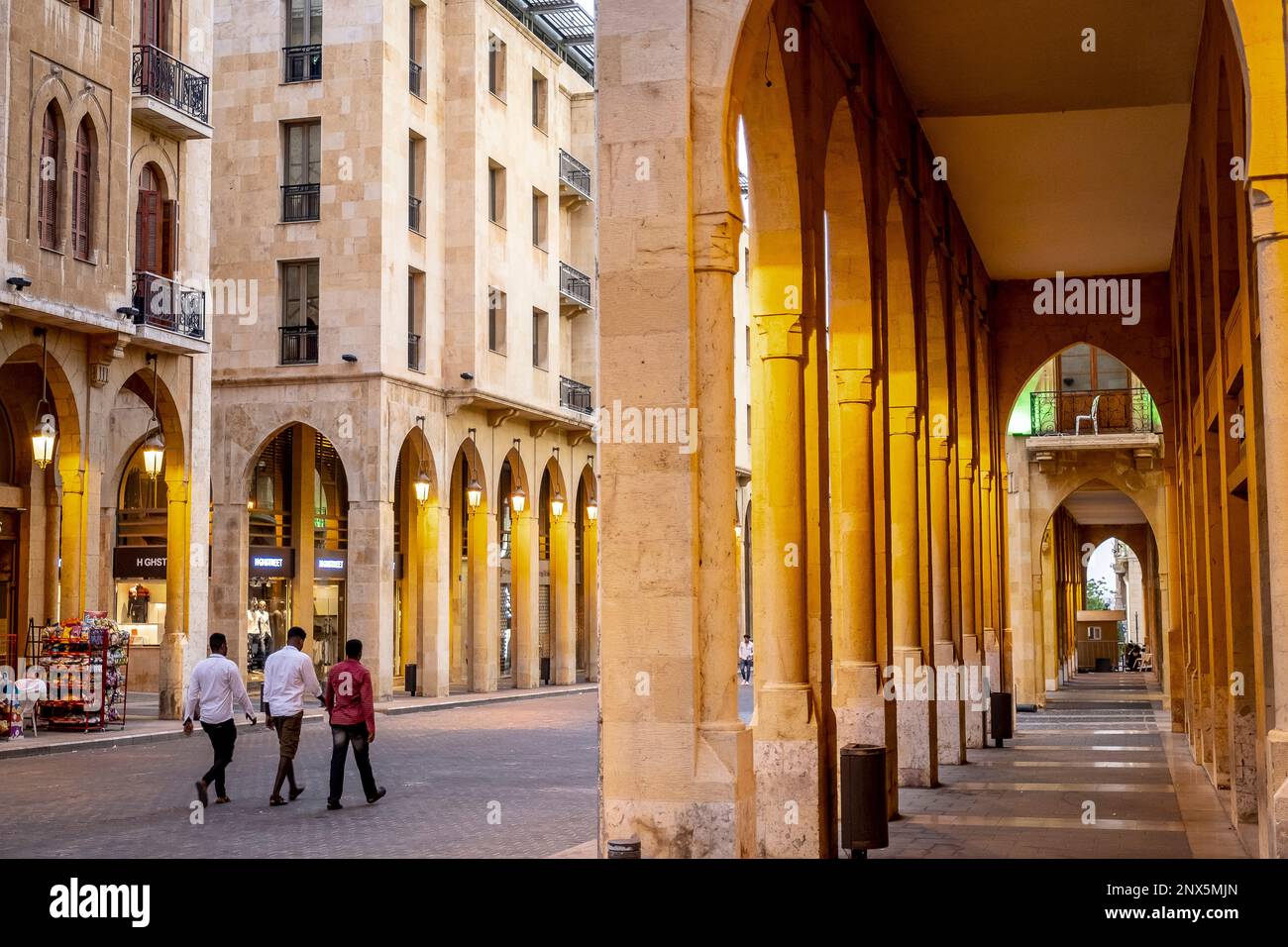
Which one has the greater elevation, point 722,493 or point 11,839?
point 722,493

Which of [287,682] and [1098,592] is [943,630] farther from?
[1098,592]

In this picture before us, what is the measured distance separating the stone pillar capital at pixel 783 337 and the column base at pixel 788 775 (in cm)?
275

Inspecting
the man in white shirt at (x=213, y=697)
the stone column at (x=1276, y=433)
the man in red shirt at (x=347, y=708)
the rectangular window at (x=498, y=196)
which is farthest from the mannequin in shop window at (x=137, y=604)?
the stone column at (x=1276, y=433)

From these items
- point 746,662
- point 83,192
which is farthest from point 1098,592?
point 83,192

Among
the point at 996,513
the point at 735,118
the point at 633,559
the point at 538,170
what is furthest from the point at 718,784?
the point at 538,170

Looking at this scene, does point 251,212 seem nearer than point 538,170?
Yes

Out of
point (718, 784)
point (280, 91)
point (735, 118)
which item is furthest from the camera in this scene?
point (280, 91)

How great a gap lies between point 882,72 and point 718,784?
1013 centimetres

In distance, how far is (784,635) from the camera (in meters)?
12.4

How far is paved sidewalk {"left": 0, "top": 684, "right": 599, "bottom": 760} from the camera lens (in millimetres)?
22281

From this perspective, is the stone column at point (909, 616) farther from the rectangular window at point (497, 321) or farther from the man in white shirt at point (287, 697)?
the rectangular window at point (497, 321)

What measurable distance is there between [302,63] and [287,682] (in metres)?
22.4
